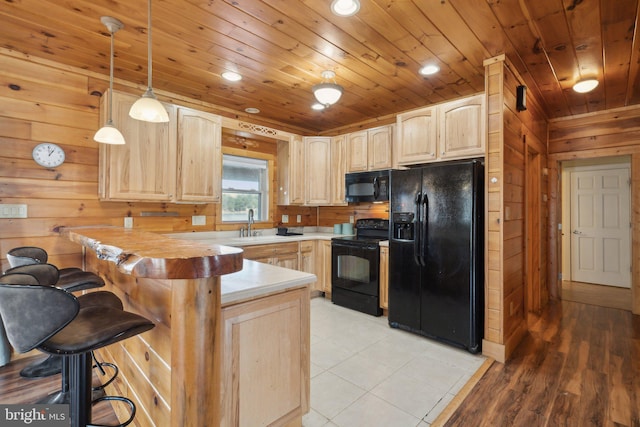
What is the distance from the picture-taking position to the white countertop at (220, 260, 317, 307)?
1.34 m

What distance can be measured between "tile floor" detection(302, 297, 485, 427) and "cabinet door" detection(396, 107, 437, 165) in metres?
1.84

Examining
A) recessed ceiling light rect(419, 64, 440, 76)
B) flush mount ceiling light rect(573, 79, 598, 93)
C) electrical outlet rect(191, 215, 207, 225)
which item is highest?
recessed ceiling light rect(419, 64, 440, 76)

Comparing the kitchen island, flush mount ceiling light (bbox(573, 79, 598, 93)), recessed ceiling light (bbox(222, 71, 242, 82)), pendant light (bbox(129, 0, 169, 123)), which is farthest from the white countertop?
flush mount ceiling light (bbox(573, 79, 598, 93))

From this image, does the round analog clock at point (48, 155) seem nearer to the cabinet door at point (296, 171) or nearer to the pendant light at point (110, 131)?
the pendant light at point (110, 131)

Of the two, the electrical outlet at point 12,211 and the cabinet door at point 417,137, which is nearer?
the electrical outlet at point 12,211

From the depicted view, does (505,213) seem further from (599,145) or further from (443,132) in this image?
(599,145)

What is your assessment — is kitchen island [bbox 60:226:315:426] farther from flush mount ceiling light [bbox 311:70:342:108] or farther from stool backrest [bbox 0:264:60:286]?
flush mount ceiling light [bbox 311:70:342:108]

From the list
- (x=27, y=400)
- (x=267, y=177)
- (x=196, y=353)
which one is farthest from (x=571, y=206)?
(x=27, y=400)

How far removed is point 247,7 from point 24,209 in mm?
2479

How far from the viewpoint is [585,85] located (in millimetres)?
3037

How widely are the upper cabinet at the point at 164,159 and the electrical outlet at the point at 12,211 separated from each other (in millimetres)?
564

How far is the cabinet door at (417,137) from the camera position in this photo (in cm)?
320

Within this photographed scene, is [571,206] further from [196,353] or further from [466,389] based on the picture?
[196,353]

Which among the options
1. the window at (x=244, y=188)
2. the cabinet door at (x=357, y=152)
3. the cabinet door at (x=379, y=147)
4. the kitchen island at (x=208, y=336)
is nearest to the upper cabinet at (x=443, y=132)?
the cabinet door at (x=379, y=147)
